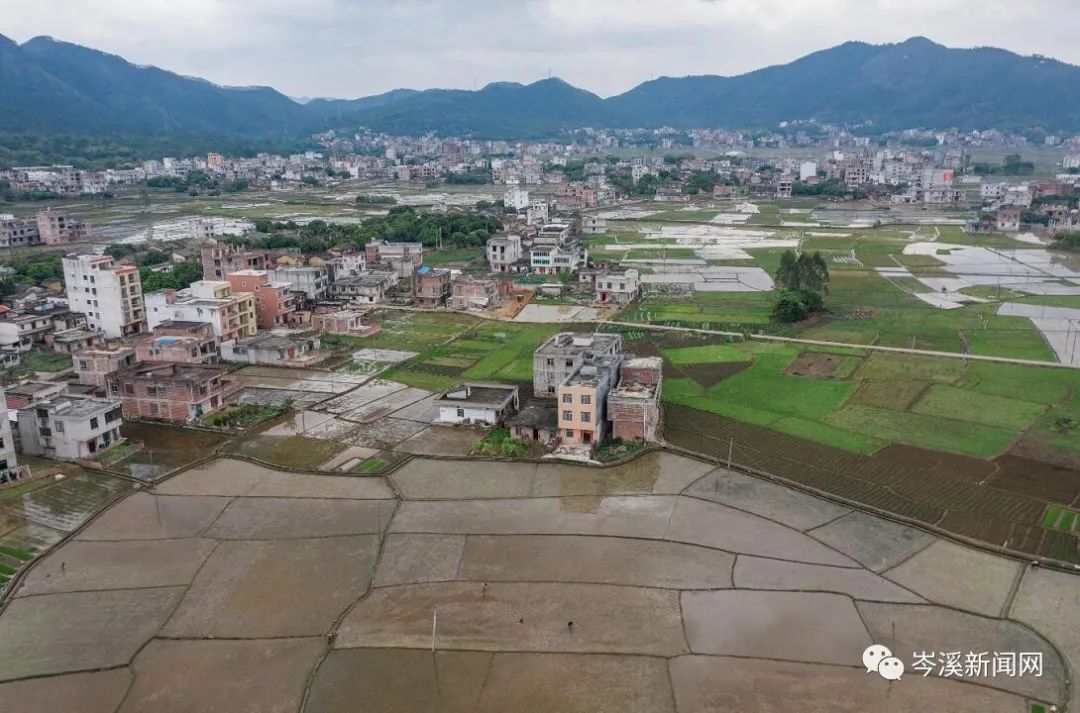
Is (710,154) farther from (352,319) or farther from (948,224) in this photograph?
(352,319)

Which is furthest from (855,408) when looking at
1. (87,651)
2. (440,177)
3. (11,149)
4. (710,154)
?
(710,154)

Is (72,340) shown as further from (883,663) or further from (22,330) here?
(883,663)

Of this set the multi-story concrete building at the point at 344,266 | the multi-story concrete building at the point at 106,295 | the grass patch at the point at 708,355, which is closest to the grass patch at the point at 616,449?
the grass patch at the point at 708,355

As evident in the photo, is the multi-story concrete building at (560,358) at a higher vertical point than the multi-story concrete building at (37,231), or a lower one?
lower

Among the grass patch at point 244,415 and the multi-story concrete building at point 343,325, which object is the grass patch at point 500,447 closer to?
the grass patch at point 244,415

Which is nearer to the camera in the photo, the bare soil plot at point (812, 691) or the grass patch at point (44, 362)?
the bare soil plot at point (812, 691)

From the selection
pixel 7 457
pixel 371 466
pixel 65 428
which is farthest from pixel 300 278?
pixel 371 466
